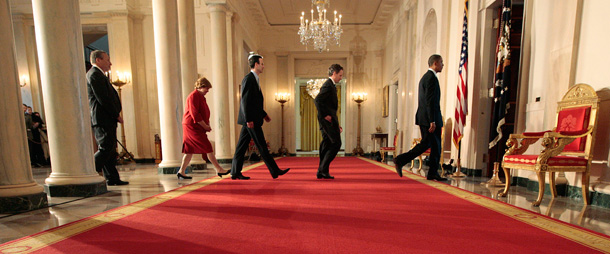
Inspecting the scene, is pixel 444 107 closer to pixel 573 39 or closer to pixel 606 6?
pixel 573 39

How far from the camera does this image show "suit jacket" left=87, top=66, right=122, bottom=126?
332 cm

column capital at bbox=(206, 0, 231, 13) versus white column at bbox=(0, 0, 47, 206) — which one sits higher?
column capital at bbox=(206, 0, 231, 13)

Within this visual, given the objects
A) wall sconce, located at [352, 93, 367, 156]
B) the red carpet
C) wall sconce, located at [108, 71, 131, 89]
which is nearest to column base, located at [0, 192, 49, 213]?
the red carpet

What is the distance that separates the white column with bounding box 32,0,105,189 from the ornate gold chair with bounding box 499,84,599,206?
432 centimetres

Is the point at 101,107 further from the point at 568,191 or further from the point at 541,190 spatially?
the point at 568,191

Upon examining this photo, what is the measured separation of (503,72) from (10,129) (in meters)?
5.45

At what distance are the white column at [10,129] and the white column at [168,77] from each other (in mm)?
2230

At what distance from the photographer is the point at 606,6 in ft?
8.43

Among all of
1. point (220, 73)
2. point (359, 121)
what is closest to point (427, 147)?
point (220, 73)

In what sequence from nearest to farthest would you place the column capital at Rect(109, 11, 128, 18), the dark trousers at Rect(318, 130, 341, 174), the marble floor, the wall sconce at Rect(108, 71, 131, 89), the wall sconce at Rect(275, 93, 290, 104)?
the marble floor → the dark trousers at Rect(318, 130, 341, 174) → the wall sconce at Rect(108, 71, 131, 89) → the column capital at Rect(109, 11, 128, 18) → the wall sconce at Rect(275, 93, 290, 104)

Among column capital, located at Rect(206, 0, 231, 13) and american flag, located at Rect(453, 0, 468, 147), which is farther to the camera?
column capital, located at Rect(206, 0, 231, 13)

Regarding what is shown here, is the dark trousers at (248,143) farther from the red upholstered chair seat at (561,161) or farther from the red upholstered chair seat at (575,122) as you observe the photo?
the red upholstered chair seat at (575,122)

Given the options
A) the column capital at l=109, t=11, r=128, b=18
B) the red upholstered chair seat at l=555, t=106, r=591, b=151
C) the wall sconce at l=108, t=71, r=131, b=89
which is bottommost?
the red upholstered chair seat at l=555, t=106, r=591, b=151

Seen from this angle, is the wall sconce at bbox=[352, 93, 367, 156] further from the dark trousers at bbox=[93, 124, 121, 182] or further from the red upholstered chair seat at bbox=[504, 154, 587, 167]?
the dark trousers at bbox=[93, 124, 121, 182]
